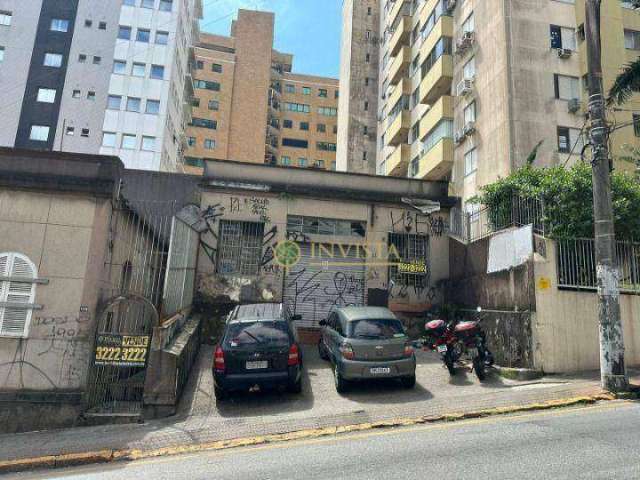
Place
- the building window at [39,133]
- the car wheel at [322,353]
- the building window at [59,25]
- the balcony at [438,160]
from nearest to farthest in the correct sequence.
→ the car wheel at [322,353] → the balcony at [438,160] → the building window at [39,133] → the building window at [59,25]

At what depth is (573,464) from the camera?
455cm

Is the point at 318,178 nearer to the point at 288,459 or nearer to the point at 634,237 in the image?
the point at 634,237

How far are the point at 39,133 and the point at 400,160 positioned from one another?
3115 cm

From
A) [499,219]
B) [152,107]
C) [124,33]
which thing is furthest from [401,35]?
[499,219]

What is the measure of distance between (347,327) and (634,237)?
27.8ft

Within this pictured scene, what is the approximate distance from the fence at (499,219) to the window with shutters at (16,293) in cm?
1158

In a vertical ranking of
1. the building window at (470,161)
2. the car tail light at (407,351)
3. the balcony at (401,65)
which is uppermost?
the balcony at (401,65)

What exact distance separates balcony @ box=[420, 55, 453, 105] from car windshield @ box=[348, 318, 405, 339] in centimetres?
2190

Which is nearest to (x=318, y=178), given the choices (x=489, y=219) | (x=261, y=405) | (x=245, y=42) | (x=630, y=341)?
(x=489, y=219)

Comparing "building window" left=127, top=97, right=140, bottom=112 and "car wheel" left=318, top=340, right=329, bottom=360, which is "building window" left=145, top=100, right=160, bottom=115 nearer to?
"building window" left=127, top=97, right=140, bottom=112

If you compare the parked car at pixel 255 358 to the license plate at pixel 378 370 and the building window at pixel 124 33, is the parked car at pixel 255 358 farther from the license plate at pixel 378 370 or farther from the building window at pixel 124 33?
the building window at pixel 124 33

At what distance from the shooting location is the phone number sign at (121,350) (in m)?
7.93

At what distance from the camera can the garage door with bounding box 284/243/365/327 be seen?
594 inches

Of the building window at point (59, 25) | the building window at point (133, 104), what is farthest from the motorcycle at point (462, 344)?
the building window at point (59, 25)
